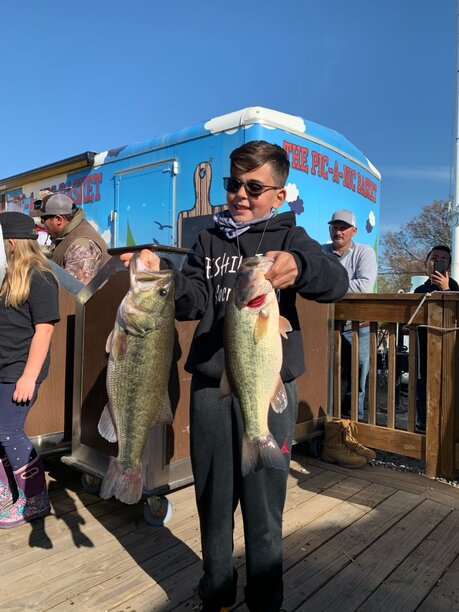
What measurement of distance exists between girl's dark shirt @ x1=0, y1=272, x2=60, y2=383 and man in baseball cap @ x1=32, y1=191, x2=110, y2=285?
2.80 feet

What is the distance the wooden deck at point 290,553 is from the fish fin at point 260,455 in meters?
1.14

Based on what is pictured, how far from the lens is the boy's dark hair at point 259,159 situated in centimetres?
198

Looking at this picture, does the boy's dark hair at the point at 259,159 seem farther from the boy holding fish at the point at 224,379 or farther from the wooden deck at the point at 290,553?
the wooden deck at the point at 290,553

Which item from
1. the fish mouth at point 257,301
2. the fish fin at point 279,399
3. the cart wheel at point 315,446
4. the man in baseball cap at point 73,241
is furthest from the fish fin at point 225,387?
the cart wheel at point 315,446

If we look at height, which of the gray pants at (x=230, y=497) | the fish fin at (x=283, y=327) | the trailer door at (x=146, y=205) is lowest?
the gray pants at (x=230, y=497)

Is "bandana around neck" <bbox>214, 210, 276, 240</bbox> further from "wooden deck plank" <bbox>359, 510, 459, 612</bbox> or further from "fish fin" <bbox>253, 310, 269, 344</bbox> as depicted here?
"wooden deck plank" <bbox>359, 510, 459, 612</bbox>

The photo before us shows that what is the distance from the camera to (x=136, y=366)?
180 centimetres

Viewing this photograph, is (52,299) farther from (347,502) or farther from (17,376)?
(347,502)

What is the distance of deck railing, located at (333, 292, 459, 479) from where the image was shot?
4043 millimetres

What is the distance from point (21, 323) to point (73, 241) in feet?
3.95

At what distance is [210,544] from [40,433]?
2195 millimetres

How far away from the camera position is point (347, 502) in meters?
3.66

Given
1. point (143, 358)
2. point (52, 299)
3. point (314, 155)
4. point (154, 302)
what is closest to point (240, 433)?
point (143, 358)

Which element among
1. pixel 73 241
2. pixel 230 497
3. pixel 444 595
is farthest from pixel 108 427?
pixel 73 241
